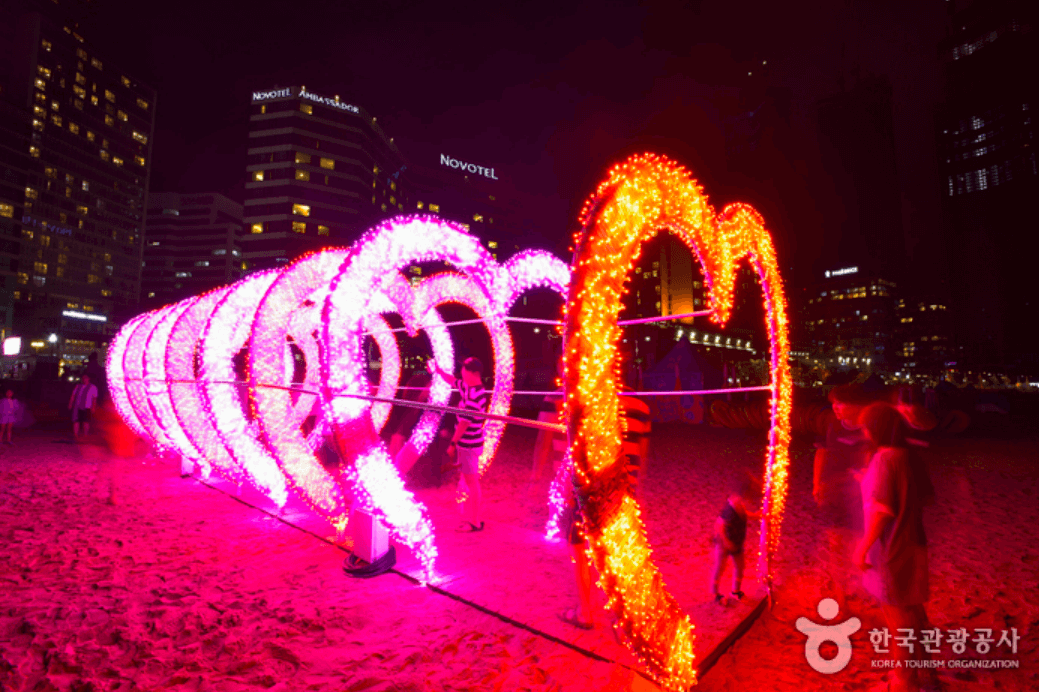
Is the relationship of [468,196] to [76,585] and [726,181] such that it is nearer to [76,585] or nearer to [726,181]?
[726,181]

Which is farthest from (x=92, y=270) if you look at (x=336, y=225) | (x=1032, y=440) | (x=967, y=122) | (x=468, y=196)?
(x=967, y=122)

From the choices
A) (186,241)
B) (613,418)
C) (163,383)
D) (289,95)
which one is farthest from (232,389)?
(186,241)

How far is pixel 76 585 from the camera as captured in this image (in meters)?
4.18

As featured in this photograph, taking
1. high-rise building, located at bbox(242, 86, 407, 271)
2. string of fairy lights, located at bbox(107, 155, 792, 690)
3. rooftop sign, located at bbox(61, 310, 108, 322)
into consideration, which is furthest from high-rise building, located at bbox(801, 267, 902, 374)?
rooftop sign, located at bbox(61, 310, 108, 322)

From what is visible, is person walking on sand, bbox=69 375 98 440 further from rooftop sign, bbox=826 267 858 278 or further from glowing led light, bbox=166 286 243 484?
rooftop sign, bbox=826 267 858 278

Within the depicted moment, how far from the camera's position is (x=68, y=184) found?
92.4 metres

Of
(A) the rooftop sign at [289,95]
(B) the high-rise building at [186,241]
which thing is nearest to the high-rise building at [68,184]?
(B) the high-rise building at [186,241]

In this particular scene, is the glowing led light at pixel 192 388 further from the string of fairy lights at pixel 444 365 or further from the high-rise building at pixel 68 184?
the high-rise building at pixel 68 184

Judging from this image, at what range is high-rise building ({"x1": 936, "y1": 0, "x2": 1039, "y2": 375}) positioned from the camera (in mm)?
70250

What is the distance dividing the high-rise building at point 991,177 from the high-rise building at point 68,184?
132400 mm

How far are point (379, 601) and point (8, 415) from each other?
521 inches

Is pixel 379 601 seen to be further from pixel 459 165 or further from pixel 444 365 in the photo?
pixel 459 165

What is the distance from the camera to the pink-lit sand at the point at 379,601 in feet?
10.0

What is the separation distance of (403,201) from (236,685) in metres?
96.0
